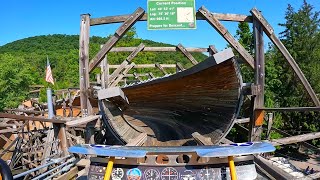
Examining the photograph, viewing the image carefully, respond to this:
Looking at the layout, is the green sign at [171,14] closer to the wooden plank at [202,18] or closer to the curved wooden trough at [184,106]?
the wooden plank at [202,18]

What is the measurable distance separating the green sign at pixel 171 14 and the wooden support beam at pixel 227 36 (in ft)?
1.99

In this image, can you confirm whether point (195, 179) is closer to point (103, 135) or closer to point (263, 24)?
point (263, 24)

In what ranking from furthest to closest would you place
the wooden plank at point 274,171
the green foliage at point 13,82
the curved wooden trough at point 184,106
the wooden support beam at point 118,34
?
1. the green foliage at point 13,82
2. the wooden support beam at point 118,34
3. the curved wooden trough at point 184,106
4. the wooden plank at point 274,171

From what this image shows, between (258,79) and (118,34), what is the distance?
2593 mm

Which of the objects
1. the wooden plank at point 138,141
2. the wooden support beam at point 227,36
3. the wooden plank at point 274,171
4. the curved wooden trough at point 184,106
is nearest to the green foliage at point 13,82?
the curved wooden trough at point 184,106

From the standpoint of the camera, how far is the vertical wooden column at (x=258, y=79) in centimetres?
517

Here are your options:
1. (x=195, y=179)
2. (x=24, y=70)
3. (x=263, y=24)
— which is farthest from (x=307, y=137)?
(x=24, y=70)

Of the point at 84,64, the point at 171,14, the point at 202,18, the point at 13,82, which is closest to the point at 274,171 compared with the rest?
the point at 202,18

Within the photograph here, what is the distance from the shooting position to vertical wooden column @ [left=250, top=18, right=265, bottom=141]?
517 centimetres

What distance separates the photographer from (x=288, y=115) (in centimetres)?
1928

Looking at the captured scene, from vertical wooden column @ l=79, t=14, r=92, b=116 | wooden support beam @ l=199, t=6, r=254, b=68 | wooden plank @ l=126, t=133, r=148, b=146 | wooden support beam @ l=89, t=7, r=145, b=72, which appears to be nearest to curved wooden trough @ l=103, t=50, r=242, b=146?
wooden plank @ l=126, t=133, r=148, b=146

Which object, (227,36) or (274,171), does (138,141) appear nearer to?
(274,171)

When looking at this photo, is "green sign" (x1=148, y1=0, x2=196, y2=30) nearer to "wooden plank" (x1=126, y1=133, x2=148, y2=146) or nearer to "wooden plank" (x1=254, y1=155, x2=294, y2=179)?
"wooden plank" (x1=126, y1=133, x2=148, y2=146)

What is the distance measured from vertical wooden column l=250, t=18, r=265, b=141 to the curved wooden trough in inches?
31.2
